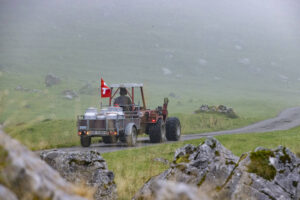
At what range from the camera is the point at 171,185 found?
7.62ft

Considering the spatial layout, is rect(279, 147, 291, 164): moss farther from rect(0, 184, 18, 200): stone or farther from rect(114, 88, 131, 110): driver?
rect(114, 88, 131, 110): driver

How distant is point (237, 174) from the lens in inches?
224

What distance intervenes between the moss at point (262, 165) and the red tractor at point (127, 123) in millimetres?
12130

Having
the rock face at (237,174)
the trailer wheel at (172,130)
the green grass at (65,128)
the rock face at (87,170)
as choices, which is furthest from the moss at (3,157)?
the trailer wheel at (172,130)

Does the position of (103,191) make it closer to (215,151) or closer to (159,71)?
(215,151)

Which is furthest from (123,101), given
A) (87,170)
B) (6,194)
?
(6,194)

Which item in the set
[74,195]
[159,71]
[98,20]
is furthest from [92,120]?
[98,20]

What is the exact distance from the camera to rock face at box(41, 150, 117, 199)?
22.4 ft

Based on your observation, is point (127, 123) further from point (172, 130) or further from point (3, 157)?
point (3, 157)

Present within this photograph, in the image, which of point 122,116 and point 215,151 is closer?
point 215,151

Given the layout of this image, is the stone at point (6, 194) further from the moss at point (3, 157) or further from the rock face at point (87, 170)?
the rock face at point (87, 170)

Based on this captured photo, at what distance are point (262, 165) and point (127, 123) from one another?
1309 cm

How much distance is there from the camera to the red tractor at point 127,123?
59.2 feet

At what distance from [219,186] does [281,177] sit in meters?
0.91
